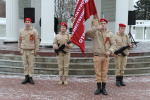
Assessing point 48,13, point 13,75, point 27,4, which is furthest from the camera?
point 27,4

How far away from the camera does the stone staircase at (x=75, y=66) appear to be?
27.9 feet

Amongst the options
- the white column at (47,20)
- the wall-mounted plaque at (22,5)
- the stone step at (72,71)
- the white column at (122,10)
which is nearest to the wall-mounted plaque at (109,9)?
the white column at (122,10)

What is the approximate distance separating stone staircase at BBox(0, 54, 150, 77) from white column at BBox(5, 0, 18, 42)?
5.82 metres

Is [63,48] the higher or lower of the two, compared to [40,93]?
higher

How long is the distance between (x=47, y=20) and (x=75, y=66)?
3383mm

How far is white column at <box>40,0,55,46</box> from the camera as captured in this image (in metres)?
10.8

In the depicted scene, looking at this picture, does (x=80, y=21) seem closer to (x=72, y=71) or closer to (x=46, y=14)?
(x=72, y=71)

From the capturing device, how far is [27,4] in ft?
52.3

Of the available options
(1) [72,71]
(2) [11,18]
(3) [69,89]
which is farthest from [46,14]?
(3) [69,89]

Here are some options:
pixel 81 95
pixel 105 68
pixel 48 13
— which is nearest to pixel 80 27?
pixel 105 68

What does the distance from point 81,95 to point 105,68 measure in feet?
3.25

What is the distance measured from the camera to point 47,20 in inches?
428

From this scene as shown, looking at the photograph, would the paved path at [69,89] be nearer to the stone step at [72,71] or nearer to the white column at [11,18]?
the stone step at [72,71]

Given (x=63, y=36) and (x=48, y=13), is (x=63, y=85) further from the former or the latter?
(x=48, y=13)
